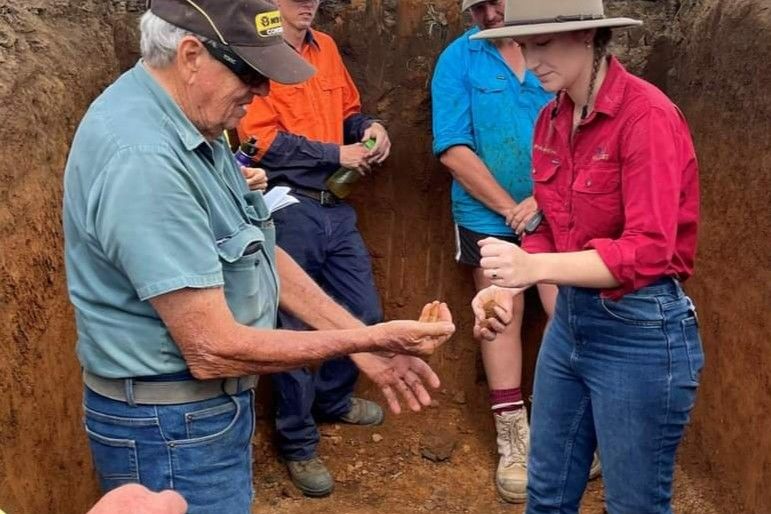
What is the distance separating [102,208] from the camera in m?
2.43

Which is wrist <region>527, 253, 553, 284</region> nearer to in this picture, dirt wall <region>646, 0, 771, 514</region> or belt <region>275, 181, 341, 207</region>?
dirt wall <region>646, 0, 771, 514</region>

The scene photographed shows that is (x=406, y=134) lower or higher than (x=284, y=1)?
lower

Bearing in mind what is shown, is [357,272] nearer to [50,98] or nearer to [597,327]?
[50,98]

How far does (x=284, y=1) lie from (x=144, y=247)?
99.2 inches

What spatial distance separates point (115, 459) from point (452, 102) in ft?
8.78

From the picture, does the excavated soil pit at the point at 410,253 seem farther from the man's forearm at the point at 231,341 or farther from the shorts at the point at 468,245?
the man's forearm at the point at 231,341

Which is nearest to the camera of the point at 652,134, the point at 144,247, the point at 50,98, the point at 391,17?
the point at 144,247

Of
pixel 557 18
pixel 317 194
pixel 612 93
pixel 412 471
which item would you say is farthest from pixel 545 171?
pixel 412 471

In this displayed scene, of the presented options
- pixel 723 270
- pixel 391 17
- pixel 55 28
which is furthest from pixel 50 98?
pixel 723 270

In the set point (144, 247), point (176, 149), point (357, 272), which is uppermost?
point (176, 149)

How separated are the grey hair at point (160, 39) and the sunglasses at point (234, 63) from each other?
0.03 metres

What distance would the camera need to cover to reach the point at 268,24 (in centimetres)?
264

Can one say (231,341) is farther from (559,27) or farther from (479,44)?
(479,44)

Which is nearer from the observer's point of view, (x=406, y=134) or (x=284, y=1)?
(x=284, y=1)
